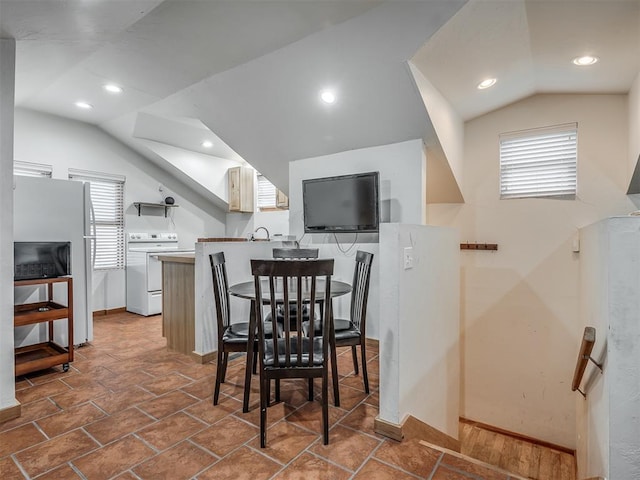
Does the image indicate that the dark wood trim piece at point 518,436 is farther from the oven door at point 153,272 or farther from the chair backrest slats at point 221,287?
the oven door at point 153,272

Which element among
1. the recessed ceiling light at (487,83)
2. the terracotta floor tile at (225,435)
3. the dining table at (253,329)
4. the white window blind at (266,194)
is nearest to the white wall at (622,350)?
the dining table at (253,329)

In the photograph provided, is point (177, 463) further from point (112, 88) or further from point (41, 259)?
point (112, 88)

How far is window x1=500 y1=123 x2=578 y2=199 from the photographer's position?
362 centimetres

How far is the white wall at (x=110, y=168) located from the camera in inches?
169

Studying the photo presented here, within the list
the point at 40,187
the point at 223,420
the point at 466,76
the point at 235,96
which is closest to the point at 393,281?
the point at 223,420

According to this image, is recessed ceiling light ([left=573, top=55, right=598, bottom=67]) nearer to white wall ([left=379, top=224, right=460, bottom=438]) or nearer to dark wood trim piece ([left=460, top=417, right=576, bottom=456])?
white wall ([left=379, top=224, right=460, bottom=438])

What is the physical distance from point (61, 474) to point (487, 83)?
4190mm

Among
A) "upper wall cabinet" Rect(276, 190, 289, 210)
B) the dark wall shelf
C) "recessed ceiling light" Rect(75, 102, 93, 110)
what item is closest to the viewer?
"recessed ceiling light" Rect(75, 102, 93, 110)

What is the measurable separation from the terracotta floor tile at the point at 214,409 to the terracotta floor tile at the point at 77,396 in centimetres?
78

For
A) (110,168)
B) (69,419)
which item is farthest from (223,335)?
(110,168)

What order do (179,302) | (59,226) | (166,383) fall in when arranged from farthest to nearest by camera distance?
1. (179,302)
2. (59,226)
3. (166,383)

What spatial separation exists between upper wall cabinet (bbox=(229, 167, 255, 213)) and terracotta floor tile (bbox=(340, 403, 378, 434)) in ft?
14.5

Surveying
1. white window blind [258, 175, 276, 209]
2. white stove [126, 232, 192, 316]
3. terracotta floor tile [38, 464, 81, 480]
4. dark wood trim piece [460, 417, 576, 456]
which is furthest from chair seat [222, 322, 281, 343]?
white window blind [258, 175, 276, 209]

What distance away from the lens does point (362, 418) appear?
2189 mm
